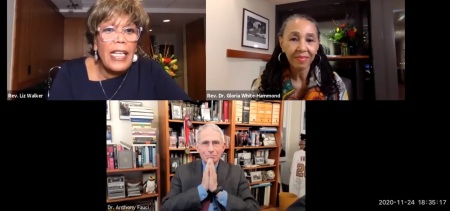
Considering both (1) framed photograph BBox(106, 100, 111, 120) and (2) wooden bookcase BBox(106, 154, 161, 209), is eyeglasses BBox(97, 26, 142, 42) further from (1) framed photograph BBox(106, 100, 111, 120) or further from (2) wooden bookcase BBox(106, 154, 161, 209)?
(2) wooden bookcase BBox(106, 154, 161, 209)

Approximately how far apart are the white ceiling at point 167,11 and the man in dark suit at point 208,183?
482 millimetres

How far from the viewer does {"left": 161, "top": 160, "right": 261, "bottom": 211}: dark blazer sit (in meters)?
1.70

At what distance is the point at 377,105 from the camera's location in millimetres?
1915

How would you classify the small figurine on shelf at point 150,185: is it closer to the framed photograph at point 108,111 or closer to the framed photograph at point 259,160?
the framed photograph at point 108,111

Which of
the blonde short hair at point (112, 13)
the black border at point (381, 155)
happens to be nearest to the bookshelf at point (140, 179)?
the blonde short hair at point (112, 13)

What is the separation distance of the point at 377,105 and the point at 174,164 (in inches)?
41.3

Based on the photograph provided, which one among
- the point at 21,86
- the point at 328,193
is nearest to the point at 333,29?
the point at 328,193

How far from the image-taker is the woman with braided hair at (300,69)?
1740 mm

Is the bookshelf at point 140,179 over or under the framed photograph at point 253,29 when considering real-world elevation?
under

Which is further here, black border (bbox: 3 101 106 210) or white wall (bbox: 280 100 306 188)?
black border (bbox: 3 101 106 210)

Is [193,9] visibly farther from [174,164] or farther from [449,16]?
[449,16]

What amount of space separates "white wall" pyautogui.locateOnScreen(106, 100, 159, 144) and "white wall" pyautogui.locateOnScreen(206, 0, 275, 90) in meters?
0.27

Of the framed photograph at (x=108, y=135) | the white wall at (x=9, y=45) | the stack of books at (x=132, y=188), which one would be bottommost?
the stack of books at (x=132, y=188)

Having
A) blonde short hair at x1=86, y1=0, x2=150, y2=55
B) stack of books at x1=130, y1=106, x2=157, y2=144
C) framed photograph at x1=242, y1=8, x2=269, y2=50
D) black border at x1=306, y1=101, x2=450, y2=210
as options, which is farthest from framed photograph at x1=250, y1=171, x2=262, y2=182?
blonde short hair at x1=86, y1=0, x2=150, y2=55
